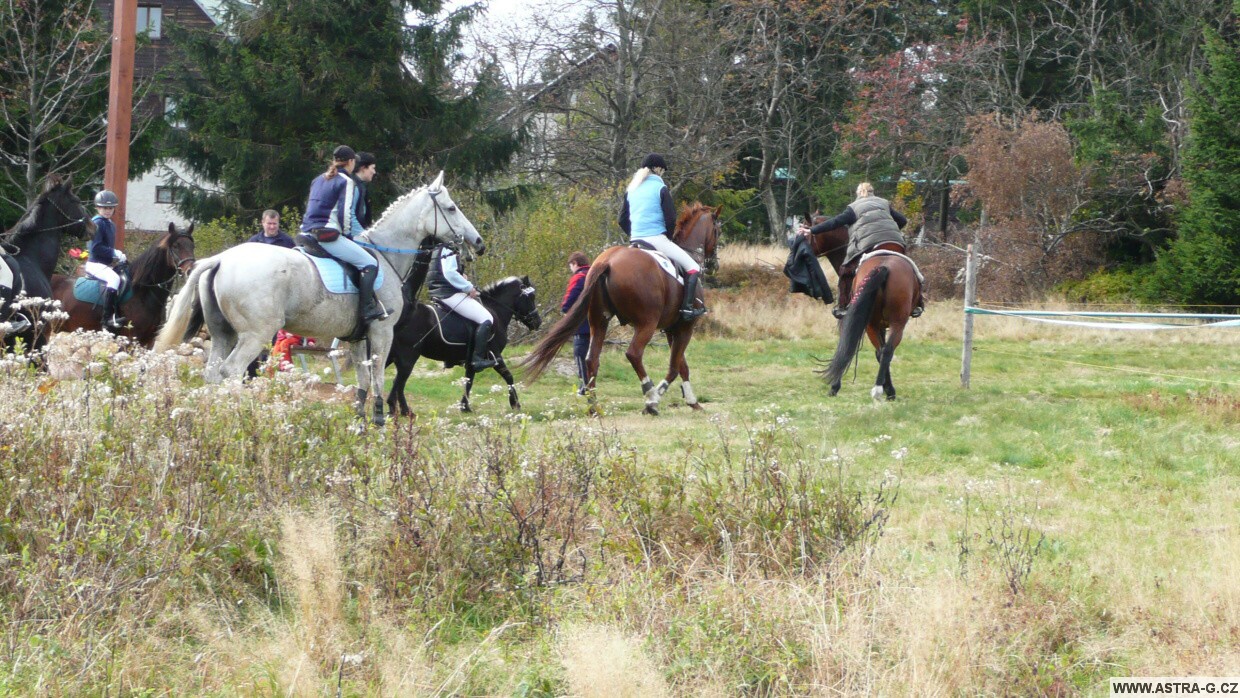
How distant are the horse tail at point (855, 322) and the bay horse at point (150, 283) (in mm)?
6912

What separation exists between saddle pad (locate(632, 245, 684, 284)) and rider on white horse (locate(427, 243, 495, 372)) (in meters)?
1.89

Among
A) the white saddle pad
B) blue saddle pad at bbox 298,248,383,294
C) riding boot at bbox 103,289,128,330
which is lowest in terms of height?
riding boot at bbox 103,289,128,330

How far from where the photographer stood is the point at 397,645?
498 cm

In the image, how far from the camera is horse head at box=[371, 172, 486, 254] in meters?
12.1

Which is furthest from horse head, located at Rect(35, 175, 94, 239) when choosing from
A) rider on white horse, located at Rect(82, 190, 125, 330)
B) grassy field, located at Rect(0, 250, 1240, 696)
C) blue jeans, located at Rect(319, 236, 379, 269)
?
grassy field, located at Rect(0, 250, 1240, 696)

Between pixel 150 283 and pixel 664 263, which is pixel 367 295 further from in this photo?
pixel 150 283

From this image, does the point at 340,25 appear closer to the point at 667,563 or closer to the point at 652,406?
the point at 652,406

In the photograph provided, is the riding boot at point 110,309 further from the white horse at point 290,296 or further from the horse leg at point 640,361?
the horse leg at point 640,361

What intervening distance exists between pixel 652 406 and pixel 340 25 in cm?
1472

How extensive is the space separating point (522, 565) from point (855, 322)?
8.13m

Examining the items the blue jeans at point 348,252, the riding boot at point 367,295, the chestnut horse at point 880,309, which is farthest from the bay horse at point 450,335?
the chestnut horse at point 880,309

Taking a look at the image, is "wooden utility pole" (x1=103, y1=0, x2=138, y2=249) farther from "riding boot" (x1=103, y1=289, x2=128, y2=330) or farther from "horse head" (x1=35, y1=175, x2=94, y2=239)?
"riding boot" (x1=103, y1=289, x2=128, y2=330)

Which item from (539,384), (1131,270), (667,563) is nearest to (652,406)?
(539,384)

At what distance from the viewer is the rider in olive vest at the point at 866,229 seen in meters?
14.2
